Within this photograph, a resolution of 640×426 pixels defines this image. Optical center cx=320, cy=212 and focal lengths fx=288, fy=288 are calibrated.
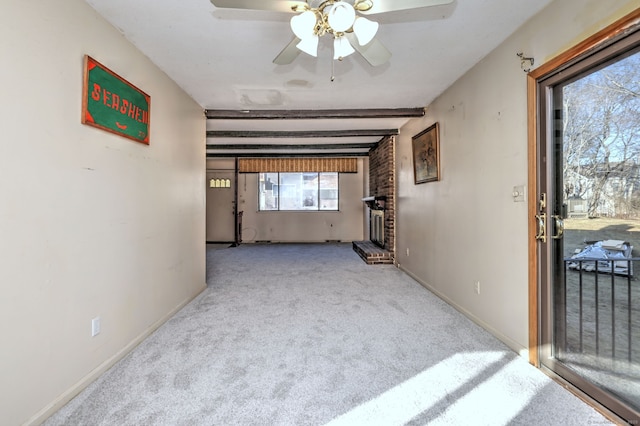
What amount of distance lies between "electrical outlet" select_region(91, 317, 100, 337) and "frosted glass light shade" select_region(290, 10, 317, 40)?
2116mm

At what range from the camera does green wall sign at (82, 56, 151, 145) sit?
1.76 metres

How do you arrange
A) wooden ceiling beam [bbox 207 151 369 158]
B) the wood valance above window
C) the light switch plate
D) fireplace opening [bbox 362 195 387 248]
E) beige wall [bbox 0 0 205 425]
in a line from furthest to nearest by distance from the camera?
the wood valance above window
wooden ceiling beam [bbox 207 151 369 158]
fireplace opening [bbox 362 195 387 248]
the light switch plate
beige wall [bbox 0 0 205 425]

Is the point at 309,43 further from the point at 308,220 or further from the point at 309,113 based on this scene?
the point at 308,220

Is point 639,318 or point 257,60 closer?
point 639,318

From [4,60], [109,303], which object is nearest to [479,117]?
[4,60]

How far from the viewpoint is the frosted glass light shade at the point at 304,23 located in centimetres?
146

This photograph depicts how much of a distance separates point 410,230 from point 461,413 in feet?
10.1

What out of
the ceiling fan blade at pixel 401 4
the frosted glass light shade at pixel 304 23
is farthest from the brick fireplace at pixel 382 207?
the frosted glass light shade at pixel 304 23

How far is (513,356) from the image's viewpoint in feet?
6.73

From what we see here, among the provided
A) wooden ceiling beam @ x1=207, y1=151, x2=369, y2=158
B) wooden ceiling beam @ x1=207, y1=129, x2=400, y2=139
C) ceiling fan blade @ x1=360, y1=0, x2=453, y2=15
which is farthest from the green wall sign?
wooden ceiling beam @ x1=207, y1=151, x2=369, y2=158

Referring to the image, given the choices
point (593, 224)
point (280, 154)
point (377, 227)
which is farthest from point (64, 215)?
point (280, 154)

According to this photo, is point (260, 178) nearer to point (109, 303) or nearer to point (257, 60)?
point (257, 60)

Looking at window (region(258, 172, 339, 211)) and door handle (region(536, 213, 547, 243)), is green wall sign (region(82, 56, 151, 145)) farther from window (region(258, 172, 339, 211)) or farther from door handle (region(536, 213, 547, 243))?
window (region(258, 172, 339, 211))

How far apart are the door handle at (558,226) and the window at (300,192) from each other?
253 inches
